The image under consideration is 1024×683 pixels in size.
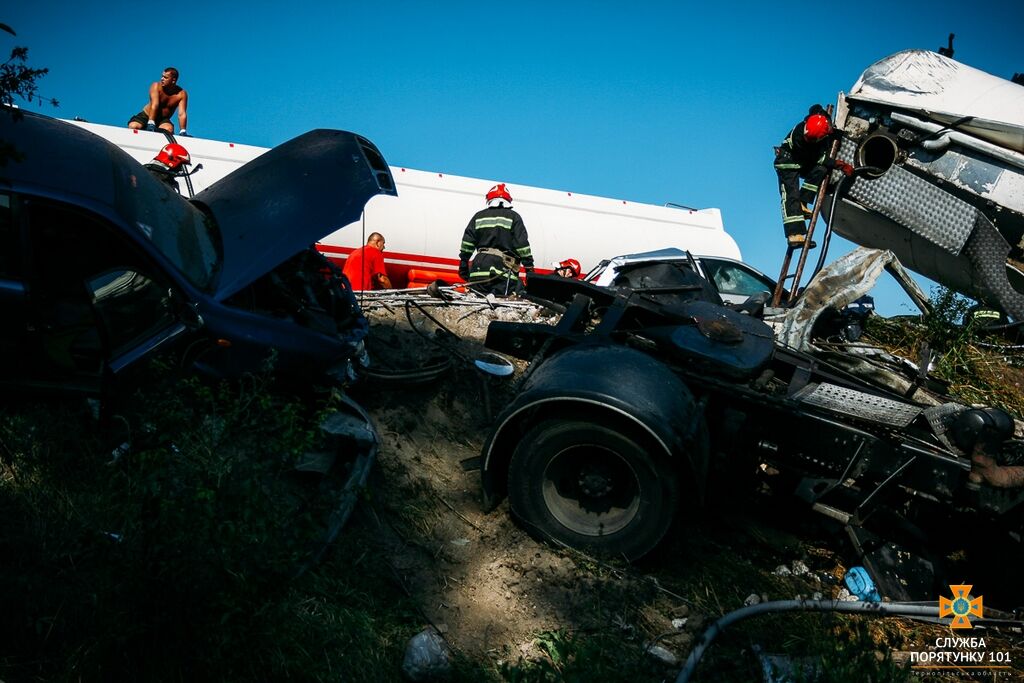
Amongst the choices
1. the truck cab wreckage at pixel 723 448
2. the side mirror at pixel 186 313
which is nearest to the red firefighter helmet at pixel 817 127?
the truck cab wreckage at pixel 723 448

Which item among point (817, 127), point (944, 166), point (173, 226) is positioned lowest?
point (173, 226)

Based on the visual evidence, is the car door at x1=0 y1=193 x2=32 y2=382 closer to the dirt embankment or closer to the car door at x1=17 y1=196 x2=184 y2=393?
the car door at x1=17 y1=196 x2=184 y2=393

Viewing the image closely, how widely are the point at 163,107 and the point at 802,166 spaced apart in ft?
32.7

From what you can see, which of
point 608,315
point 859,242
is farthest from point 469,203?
point 608,315

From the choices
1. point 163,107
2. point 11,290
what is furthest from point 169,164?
point 163,107

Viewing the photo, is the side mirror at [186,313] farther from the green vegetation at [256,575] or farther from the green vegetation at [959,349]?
the green vegetation at [959,349]

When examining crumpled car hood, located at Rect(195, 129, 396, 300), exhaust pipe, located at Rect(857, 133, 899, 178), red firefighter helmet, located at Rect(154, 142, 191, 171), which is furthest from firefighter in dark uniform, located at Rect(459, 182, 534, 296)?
crumpled car hood, located at Rect(195, 129, 396, 300)

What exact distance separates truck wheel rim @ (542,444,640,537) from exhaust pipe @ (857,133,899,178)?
455cm

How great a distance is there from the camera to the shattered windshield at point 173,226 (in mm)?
4297

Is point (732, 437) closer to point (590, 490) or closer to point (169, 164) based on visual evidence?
point (590, 490)

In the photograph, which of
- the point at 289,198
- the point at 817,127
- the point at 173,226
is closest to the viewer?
the point at 173,226

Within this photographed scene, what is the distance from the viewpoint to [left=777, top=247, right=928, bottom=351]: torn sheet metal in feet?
17.3

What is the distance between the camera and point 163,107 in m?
12.2

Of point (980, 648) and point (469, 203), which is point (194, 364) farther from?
point (469, 203)
